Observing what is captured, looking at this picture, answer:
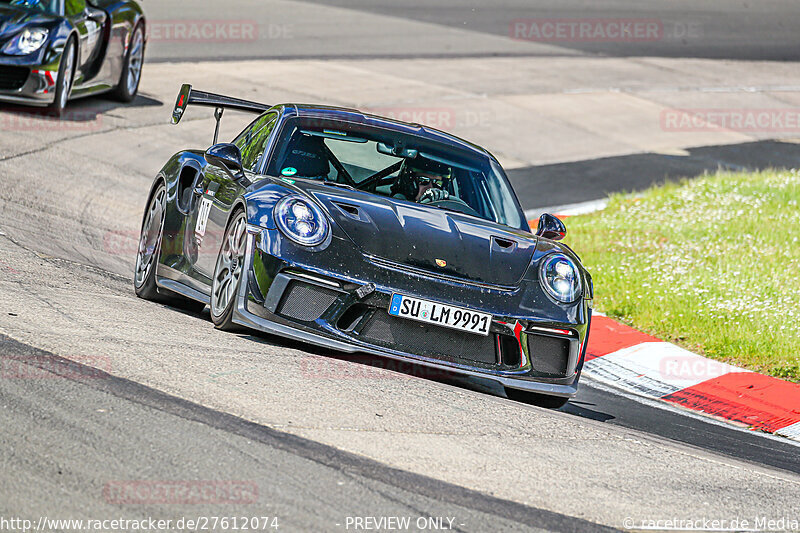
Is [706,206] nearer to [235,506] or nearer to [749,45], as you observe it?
[235,506]

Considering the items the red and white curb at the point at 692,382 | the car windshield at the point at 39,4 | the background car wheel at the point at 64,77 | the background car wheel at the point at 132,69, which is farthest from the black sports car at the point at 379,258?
the background car wheel at the point at 132,69

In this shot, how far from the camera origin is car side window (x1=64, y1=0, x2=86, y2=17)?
471 inches

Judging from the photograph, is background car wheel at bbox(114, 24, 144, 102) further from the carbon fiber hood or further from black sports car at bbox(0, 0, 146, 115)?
the carbon fiber hood

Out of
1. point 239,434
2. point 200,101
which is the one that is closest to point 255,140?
point 200,101

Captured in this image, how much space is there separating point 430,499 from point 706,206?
843 cm

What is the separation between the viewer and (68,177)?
1015 centimetres

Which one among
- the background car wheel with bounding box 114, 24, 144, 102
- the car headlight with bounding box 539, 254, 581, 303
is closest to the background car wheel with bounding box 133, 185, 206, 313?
the car headlight with bounding box 539, 254, 581, 303

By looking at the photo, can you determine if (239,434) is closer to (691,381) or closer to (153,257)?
(153,257)

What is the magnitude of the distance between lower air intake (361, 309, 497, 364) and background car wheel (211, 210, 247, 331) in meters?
0.67

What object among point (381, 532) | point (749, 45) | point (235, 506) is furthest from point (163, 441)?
point (749, 45)

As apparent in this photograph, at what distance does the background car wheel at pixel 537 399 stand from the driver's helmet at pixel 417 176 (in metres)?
1.25

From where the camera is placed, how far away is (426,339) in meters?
5.47

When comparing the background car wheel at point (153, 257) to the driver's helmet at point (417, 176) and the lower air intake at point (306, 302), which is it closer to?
the driver's helmet at point (417, 176)

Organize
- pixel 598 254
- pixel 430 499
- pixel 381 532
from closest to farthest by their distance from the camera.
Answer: pixel 381 532
pixel 430 499
pixel 598 254
